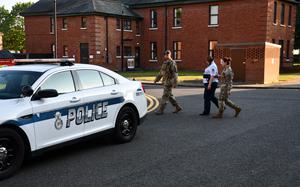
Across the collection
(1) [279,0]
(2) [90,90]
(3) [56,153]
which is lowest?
(3) [56,153]

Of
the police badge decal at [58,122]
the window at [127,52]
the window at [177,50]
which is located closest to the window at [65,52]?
the window at [127,52]

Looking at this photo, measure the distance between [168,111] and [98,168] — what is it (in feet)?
21.0

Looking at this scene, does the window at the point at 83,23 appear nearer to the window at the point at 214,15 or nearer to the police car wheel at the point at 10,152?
the window at the point at 214,15

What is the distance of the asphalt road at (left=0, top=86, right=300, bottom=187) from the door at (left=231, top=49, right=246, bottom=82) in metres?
14.6

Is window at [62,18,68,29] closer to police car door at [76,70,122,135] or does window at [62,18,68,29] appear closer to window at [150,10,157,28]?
window at [150,10,157,28]

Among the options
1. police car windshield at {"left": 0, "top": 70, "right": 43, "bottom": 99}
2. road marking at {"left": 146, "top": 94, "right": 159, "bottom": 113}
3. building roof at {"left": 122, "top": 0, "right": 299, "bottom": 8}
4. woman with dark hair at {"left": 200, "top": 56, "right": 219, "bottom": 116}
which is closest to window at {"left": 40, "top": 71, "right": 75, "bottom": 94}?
police car windshield at {"left": 0, "top": 70, "right": 43, "bottom": 99}

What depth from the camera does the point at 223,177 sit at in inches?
224

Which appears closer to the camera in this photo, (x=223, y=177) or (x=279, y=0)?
(x=223, y=177)

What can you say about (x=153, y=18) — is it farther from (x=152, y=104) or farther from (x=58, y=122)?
(x=58, y=122)

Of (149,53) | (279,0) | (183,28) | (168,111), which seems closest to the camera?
(168,111)

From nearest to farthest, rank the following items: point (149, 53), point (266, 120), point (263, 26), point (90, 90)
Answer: point (90, 90) → point (266, 120) → point (263, 26) → point (149, 53)

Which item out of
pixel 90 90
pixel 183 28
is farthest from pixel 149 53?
pixel 90 90

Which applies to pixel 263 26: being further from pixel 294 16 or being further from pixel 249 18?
pixel 294 16

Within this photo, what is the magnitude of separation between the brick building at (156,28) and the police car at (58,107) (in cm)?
2730
